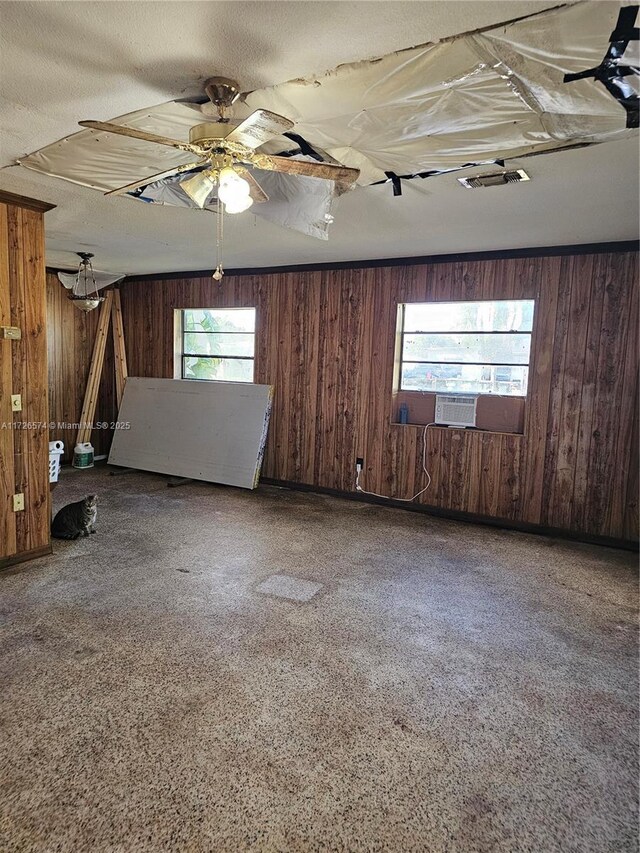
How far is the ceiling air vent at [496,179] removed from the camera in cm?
262

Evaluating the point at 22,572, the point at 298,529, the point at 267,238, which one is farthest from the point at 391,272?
the point at 22,572

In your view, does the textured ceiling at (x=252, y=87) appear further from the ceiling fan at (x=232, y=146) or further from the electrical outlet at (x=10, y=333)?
the electrical outlet at (x=10, y=333)

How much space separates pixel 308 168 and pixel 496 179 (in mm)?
1289

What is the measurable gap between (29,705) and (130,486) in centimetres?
373

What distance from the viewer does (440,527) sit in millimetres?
4547

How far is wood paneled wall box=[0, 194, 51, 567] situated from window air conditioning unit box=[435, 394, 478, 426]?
337 cm

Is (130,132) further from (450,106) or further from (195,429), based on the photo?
(195,429)

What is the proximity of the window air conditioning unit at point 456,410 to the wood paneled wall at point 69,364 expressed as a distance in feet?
15.2

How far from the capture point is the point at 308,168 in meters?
1.95

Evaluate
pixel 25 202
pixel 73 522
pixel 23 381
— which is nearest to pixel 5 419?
pixel 23 381

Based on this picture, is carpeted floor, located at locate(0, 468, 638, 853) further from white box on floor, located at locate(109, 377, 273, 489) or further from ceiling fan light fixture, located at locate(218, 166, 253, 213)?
ceiling fan light fixture, located at locate(218, 166, 253, 213)

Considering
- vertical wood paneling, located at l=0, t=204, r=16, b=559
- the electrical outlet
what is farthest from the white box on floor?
the electrical outlet

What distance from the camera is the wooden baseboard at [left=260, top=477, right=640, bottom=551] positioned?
4.19 meters

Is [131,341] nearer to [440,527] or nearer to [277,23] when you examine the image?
[440,527]
